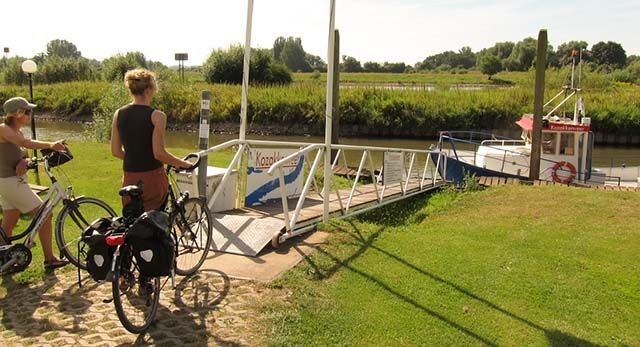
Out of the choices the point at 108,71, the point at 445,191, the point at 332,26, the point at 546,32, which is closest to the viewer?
the point at 332,26

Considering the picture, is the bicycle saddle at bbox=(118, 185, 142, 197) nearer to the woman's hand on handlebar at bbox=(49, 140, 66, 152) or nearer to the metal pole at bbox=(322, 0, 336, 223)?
the woman's hand on handlebar at bbox=(49, 140, 66, 152)

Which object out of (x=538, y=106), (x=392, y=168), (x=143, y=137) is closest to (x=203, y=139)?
(x=143, y=137)

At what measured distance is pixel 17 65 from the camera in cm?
6328

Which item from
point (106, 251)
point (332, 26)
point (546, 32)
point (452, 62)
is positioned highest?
point (452, 62)

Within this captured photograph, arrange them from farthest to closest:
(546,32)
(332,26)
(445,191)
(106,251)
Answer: (546,32), (445,191), (332,26), (106,251)

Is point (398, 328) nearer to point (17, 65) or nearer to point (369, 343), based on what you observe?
point (369, 343)

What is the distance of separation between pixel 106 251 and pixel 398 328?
7.16 ft

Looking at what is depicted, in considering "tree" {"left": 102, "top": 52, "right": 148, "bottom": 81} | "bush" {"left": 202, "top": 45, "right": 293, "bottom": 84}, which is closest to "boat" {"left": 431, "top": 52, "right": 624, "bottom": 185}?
"bush" {"left": 202, "top": 45, "right": 293, "bottom": 84}

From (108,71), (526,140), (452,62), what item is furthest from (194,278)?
(452,62)

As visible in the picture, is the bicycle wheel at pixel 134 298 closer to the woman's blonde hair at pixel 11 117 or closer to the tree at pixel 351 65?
the woman's blonde hair at pixel 11 117

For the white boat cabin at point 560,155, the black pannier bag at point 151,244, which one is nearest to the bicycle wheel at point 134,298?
the black pannier bag at point 151,244

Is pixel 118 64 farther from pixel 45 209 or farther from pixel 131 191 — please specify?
pixel 131 191

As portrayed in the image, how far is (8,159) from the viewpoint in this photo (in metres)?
4.91

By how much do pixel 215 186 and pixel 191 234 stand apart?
2.26m
